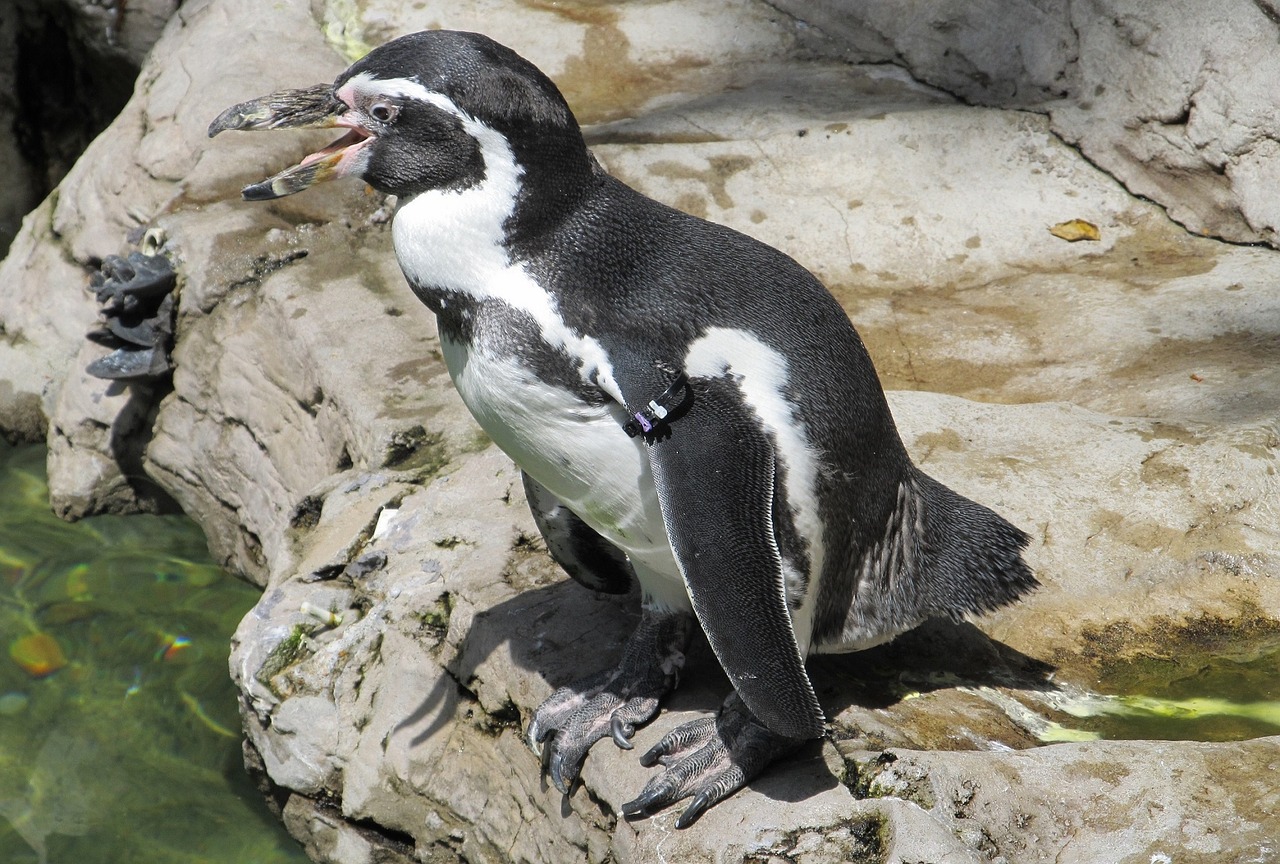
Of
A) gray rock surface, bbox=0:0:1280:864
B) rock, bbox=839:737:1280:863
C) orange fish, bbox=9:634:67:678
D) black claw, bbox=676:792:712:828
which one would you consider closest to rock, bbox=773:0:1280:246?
gray rock surface, bbox=0:0:1280:864

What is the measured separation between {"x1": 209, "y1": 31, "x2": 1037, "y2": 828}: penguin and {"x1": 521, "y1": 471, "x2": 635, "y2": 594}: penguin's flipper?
0.72 ft

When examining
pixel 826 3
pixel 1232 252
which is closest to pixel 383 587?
pixel 1232 252

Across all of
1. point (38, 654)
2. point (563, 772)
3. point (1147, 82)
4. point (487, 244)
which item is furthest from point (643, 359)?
point (1147, 82)

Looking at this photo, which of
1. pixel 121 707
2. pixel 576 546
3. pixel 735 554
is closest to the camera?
pixel 735 554

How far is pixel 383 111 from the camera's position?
6.01 feet

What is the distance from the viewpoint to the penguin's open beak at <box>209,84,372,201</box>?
1.85 m

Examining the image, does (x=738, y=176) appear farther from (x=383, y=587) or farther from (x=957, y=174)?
(x=383, y=587)

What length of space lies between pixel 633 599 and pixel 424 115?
3.48 feet

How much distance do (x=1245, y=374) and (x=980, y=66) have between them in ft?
6.18

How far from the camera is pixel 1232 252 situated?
3.88 m

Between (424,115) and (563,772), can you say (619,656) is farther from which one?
(424,115)

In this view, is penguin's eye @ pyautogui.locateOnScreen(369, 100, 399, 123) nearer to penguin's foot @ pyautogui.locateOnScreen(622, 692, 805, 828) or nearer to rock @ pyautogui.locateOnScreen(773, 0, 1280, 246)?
penguin's foot @ pyautogui.locateOnScreen(622, 692, 805, 828)

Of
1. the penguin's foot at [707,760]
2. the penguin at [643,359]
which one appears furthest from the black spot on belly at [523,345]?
the penguin's foot at [707,760]

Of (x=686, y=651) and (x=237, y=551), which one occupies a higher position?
(x=686, y=651)
